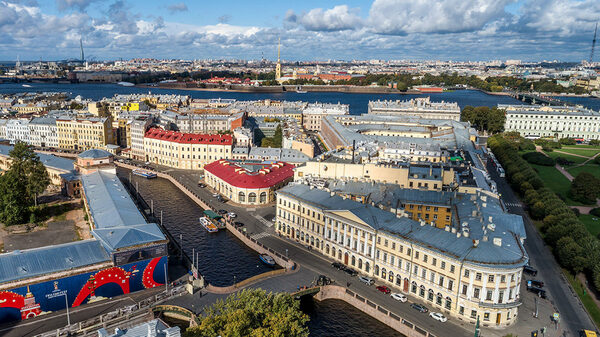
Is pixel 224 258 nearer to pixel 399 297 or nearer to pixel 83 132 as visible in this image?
pixel 399 297

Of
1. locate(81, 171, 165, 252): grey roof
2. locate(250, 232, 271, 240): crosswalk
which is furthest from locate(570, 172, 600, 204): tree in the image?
locate(81, 171, 165, 252): grey roof

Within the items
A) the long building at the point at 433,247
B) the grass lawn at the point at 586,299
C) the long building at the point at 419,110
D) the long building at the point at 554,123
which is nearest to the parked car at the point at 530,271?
the grass lawn at the point at 586,299

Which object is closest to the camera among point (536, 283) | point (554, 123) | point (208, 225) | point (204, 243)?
point (536, 283)

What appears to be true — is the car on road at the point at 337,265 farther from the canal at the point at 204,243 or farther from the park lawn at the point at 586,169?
the park lawn at the point at 586,169

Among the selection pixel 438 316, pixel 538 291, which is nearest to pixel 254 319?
pixel 438 316

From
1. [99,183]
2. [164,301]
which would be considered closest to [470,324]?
[164,301]

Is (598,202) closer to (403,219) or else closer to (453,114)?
(403,219)
